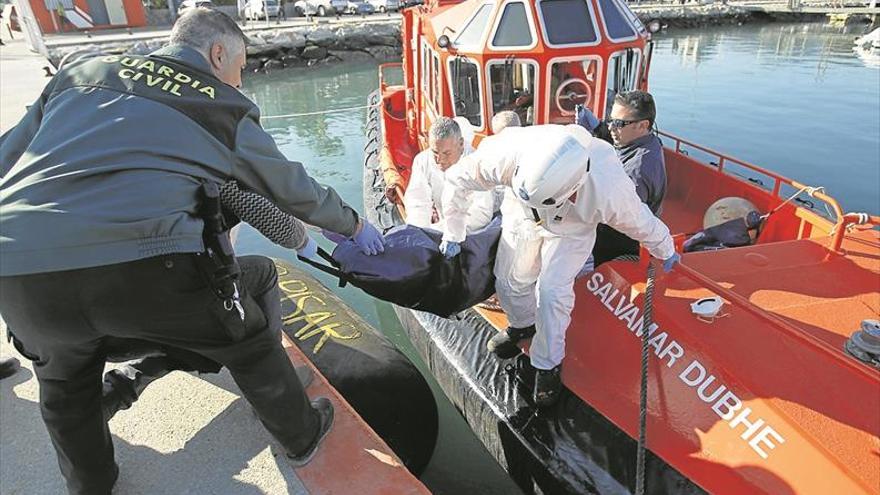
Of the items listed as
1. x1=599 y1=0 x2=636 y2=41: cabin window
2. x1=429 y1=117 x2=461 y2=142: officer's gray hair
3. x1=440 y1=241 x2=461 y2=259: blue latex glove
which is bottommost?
x1=440 y1=241 x2=461 y2=259: blue latex glove

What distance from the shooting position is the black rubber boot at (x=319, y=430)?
230 centimetres

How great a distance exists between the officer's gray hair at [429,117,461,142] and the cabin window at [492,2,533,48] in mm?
1152

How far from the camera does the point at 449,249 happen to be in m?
2.89

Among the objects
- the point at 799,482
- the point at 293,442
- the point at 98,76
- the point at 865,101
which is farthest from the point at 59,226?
the point at 865,101

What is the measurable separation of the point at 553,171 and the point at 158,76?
1387 millimetres

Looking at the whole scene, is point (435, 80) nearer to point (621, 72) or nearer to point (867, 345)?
point (621, 72)

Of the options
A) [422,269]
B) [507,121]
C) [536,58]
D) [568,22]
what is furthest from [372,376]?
[568,22]

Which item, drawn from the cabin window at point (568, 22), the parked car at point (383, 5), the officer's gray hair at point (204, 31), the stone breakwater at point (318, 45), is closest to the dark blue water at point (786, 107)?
the cabin window at point (568, 22)

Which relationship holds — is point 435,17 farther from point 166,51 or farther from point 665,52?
point 665,52

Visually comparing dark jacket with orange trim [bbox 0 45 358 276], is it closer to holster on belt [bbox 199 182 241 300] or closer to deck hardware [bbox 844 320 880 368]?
holster on belt [bbox 199 182 241 300]

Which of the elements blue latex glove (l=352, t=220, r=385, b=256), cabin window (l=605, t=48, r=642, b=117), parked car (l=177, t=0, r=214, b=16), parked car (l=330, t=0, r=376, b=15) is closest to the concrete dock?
blue latex glove (l=352, t=220, r=385, b=256)

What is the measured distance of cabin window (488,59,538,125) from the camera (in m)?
4.58

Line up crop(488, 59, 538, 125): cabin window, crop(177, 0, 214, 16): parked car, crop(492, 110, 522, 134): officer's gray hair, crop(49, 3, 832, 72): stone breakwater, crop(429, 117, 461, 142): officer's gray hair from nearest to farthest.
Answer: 1. crop(177, 0, 214, 16): parked car
2. crop(429, 117, 461, 142): officer's gray hair
3. crop(492, 110, 522, 134): officer's gray hair
4. crop(488, 59, 538, 125): cabin window
5. crop(49, 3, 832, 72): stone breakwater

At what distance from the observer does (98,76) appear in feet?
5.40
